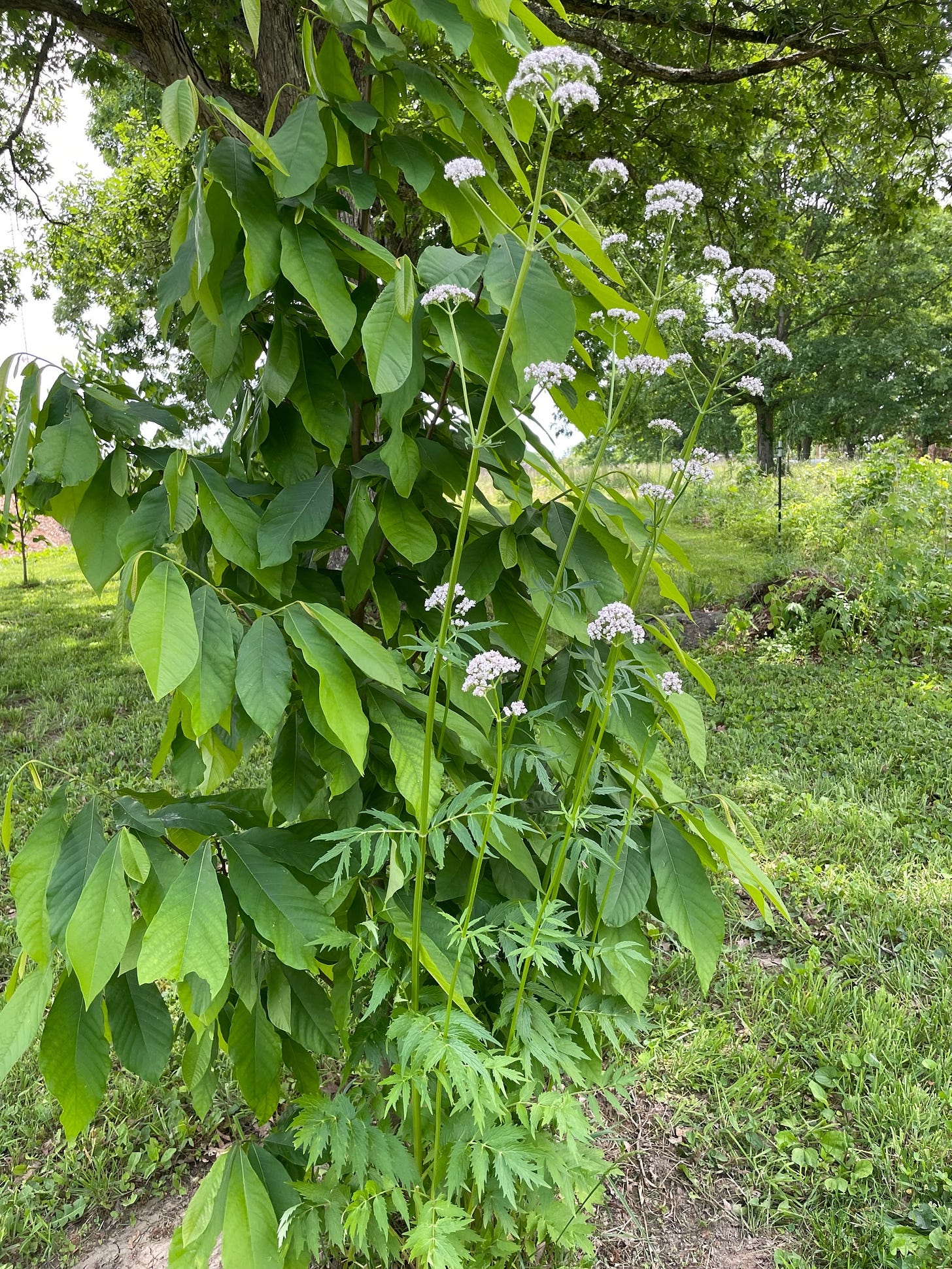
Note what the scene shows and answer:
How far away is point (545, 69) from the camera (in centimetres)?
97

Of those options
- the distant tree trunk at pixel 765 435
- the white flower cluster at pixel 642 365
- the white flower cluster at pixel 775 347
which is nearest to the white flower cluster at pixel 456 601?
the white flower cluster at pixel 642 365

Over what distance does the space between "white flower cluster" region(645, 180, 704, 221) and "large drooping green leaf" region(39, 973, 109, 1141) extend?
1373mm

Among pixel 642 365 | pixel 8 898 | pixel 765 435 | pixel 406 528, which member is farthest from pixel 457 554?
pixel 765 435

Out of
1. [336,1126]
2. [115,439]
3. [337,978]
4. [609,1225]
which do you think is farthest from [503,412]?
[609,1225]

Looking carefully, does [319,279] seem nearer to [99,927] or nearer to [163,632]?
[163,632]

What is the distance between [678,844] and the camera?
133cm

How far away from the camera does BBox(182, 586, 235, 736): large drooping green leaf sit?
968 millimetres

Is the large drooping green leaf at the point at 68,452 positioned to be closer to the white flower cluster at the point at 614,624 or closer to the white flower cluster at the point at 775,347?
the white flower cluster at the point at 614,624

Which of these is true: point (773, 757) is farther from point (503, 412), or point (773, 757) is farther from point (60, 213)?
point (60, 213)

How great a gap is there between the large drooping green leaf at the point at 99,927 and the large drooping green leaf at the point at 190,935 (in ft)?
0.11

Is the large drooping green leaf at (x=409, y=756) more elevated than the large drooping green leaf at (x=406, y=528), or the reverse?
the large drooping green leaf at (x=406, y=528)

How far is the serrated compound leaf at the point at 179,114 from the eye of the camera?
1010mm

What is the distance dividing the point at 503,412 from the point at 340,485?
1.50 ft

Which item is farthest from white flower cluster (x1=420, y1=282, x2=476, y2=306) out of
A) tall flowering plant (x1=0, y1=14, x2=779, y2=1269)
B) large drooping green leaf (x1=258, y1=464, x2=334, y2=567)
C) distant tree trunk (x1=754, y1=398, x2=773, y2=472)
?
distant tree trunk (x1=754, y1=398, x2=773, y2=472)
